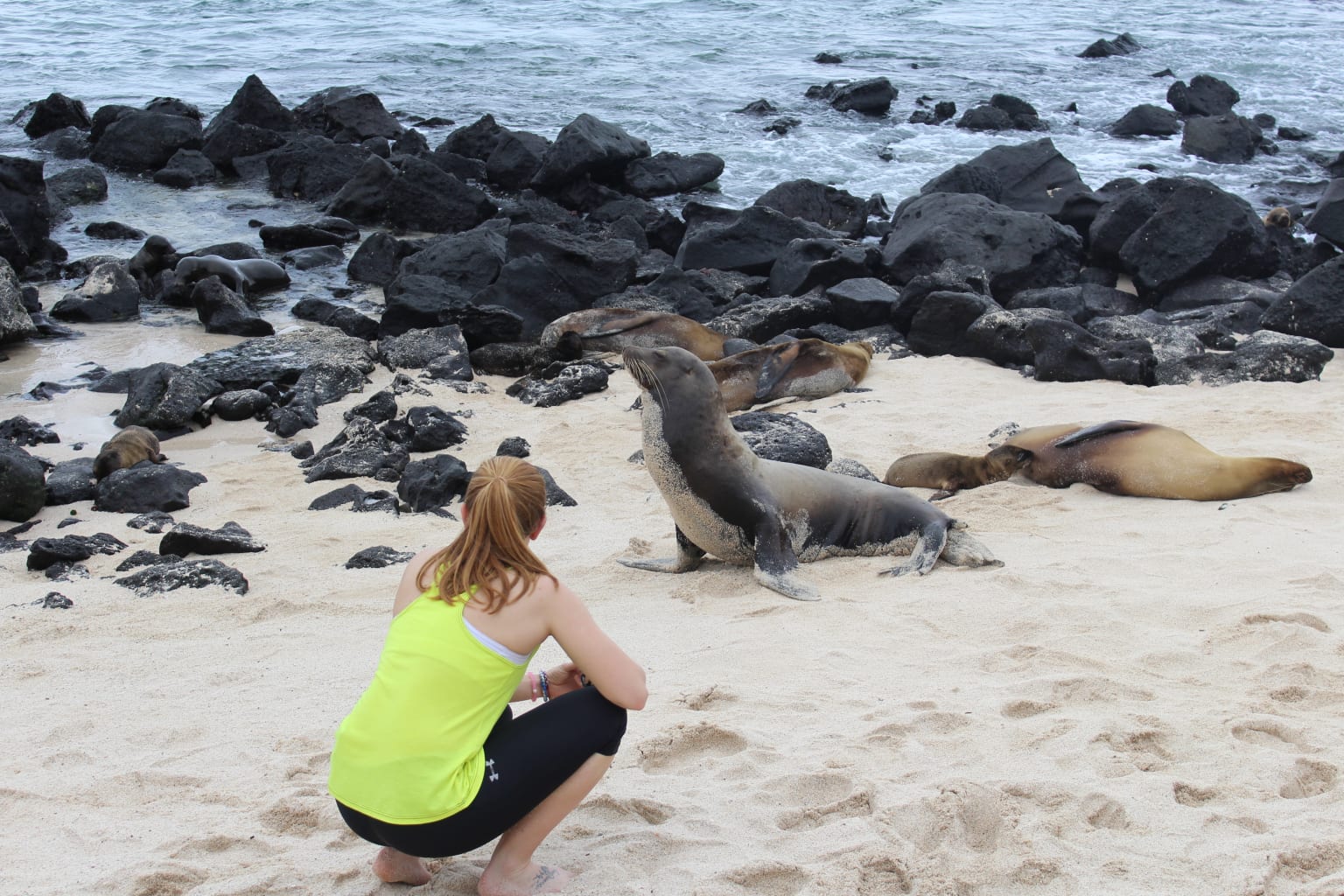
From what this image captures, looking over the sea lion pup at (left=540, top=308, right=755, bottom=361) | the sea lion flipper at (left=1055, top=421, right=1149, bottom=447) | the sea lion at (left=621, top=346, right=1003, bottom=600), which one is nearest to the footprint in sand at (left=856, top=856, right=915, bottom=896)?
the sea lion at (left=621, top=346, right=1003, bottom=600)

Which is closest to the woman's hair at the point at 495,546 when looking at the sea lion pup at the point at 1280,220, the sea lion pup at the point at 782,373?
the sea lion pup at the point at 782,373

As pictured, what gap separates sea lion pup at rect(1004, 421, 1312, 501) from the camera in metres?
6.90

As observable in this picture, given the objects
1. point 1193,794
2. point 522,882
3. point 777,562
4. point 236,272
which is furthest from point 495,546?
point 236,272

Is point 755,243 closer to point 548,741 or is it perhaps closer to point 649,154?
point 649,154

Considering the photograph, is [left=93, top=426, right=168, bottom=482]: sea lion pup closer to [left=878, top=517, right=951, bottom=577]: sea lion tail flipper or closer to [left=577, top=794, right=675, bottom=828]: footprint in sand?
[left=878, top=517, right=951, bottom=577]: sea lion tail flipper

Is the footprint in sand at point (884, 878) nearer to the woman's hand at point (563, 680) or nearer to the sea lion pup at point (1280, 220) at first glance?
the woman's hand at point (563, 680)

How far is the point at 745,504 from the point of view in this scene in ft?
20.3

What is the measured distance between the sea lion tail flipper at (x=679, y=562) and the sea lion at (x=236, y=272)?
827 cm

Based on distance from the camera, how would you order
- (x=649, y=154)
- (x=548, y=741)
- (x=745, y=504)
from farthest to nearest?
(x=649, y=154) → (x=745, y=504) → (x=548, y=741)

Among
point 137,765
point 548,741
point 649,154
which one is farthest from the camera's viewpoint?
point 649,154

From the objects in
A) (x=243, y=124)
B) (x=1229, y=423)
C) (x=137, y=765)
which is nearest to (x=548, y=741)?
(x=137, y=765)

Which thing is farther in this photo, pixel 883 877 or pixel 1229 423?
pixel 1229 423

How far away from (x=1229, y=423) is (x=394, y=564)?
549cm

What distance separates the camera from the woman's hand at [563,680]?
3.36 meters
